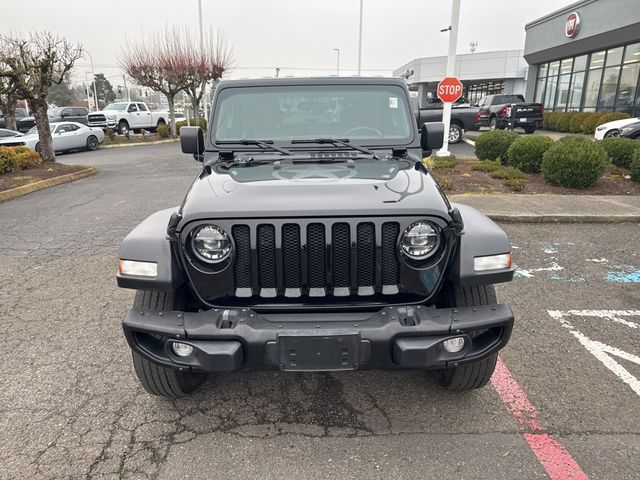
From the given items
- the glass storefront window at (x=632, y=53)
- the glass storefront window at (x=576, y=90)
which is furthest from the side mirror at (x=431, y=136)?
the glass storefront window at (x=576, y=90)

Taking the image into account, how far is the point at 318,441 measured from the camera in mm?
2559

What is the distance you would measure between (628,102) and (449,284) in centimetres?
2148

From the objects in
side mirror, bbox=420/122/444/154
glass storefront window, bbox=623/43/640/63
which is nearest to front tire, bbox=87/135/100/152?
side mirror, bbox=420/122/444/154

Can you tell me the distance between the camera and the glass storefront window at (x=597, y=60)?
69.8 feet

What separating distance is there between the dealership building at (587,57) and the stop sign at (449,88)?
11590mm

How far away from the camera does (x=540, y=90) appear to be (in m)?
27.5

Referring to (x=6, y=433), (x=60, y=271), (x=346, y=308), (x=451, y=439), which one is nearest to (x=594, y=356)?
(x=451, y=439)

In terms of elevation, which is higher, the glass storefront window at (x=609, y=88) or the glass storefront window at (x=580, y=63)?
the glass storefront window at (x=580, y=63)

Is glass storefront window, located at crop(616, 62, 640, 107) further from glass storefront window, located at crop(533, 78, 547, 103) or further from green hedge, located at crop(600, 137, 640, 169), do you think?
green hedge, located at crop(600, 137, 640, 169)

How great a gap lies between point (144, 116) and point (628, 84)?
Result: 24.9 meters

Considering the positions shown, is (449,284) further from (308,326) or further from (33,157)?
(33,157)

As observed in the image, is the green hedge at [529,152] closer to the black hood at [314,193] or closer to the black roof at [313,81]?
the black roof at [313,81]

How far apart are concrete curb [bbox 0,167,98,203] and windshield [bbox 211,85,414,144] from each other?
8.29 meters

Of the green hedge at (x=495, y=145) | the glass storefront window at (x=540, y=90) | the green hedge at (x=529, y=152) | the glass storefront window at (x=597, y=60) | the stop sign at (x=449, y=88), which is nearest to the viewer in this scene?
the green hedge at (x=529, y=152)
